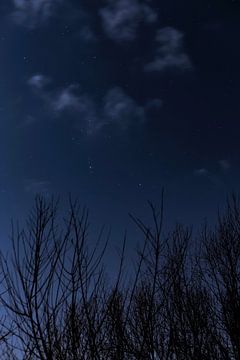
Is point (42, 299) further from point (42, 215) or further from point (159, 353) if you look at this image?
point (159, 353)

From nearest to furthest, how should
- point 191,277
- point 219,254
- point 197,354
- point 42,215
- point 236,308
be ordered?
point 42,215 → point 197,354 → point 236,308 → point 191,277 → point 219,254

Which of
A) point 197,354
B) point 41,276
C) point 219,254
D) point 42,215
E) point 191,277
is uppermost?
point 219,254

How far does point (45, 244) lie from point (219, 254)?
20.0ft

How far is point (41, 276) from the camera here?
3.49 meters

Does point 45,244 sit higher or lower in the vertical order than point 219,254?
lower

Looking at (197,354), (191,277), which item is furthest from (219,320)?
(197,354)

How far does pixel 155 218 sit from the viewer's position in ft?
11.7

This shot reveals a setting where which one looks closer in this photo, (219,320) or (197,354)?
(197,354)

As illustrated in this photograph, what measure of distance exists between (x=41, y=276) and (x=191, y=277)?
527 cm

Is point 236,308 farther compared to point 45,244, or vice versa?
point 236,308

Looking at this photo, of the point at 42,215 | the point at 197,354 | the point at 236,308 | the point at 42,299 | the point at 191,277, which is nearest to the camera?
the point at 42,299

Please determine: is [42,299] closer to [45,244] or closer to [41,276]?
[41,276]

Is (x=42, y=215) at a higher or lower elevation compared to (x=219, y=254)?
lower

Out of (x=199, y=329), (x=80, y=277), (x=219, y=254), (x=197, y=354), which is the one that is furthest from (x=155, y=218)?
(x=219, y=254)
